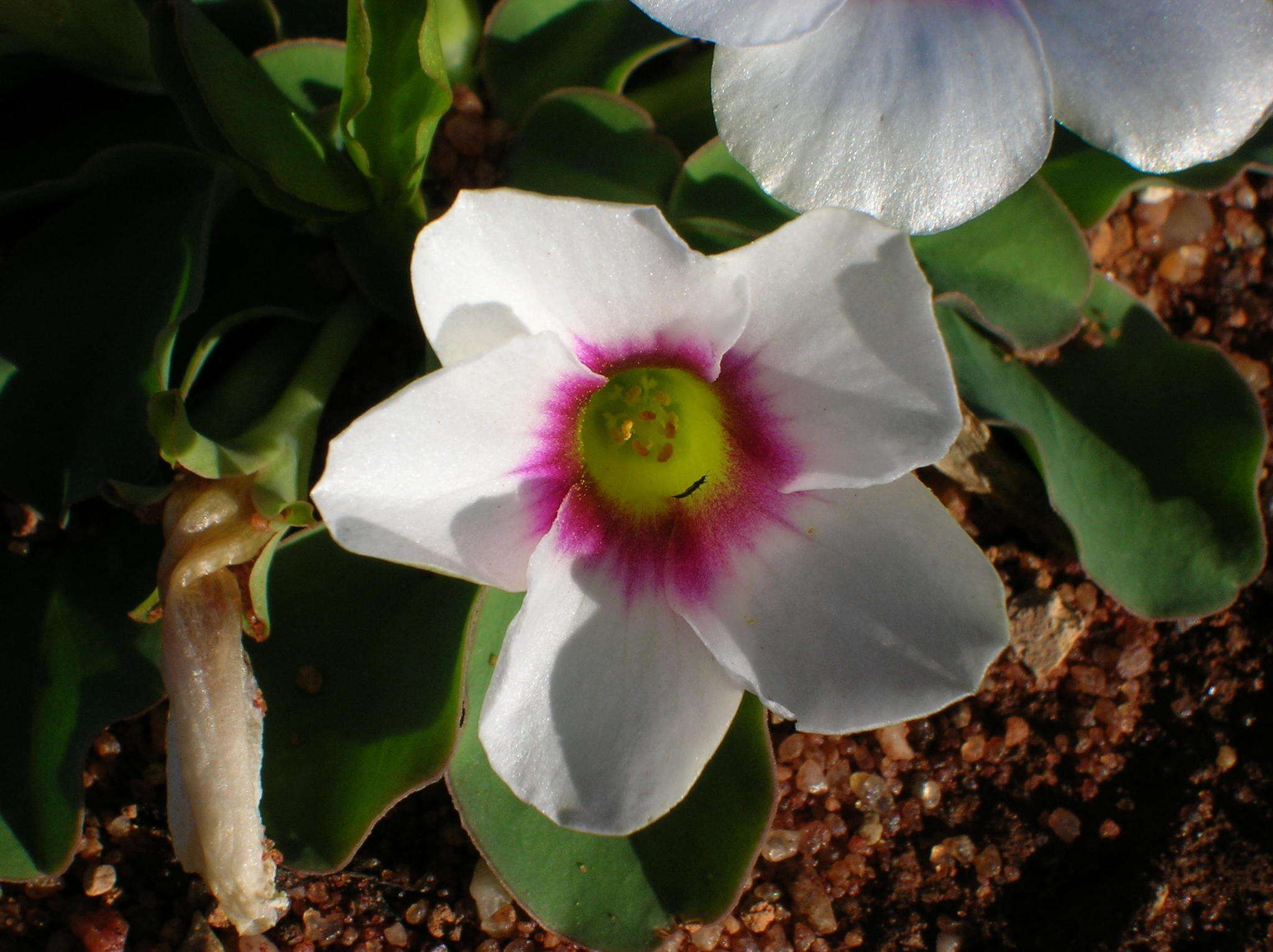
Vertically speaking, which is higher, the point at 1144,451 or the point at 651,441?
the point at 651,441

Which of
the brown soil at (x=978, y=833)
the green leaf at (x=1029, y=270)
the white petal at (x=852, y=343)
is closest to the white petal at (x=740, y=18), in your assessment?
the white petal at (x=852, y=343)

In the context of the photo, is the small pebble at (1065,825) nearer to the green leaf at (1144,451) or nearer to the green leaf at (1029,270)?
the green leaf at (1144,451)

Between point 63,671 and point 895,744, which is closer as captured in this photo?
point 63,671

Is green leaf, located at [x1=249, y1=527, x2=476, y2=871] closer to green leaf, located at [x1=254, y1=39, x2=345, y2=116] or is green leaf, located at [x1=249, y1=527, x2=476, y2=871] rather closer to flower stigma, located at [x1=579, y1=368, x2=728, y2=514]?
flower stigma, located at [x1=579, y1=368, x2=728, y2=514]

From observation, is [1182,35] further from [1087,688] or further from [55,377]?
[55,377]

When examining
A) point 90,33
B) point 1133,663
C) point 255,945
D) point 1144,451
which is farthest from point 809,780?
point 90,33

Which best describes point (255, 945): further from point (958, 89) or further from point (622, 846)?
point (958, 89)

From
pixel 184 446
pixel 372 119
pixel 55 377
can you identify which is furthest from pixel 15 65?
pixel 184 446
